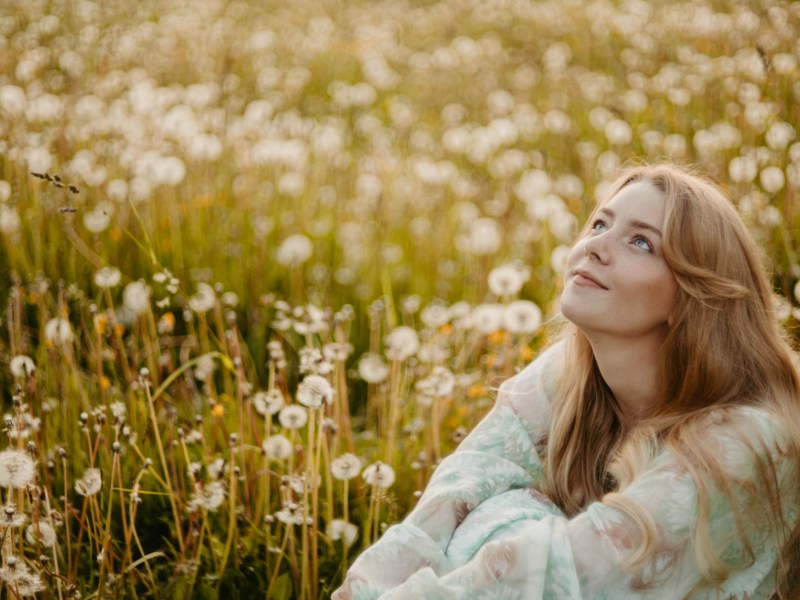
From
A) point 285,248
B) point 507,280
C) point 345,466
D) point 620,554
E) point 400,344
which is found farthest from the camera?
point 285,248

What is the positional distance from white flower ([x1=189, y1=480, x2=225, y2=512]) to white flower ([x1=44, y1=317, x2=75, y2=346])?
734 mm

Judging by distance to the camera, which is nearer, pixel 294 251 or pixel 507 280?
pixel 507 280

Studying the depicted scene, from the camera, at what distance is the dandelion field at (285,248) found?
2328 millimetres

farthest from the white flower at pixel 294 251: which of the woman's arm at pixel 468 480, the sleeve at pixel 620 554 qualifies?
the sleeve at pixel 620 554

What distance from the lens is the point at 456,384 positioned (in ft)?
10.00

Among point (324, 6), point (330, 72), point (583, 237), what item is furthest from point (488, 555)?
point (324, 6)

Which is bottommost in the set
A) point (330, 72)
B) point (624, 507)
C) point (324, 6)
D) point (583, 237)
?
point (624, 507)

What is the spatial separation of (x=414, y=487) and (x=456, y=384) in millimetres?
472

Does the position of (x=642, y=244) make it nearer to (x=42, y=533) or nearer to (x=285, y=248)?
(x=42, y=533)

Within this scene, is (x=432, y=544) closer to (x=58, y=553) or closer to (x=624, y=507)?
(x=624, y=507)

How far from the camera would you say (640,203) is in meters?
2.01

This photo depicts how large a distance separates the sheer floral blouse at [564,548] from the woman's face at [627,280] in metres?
0.29

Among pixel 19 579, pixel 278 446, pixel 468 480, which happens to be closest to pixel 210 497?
pixel 278 446

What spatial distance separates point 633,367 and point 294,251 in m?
2.08
